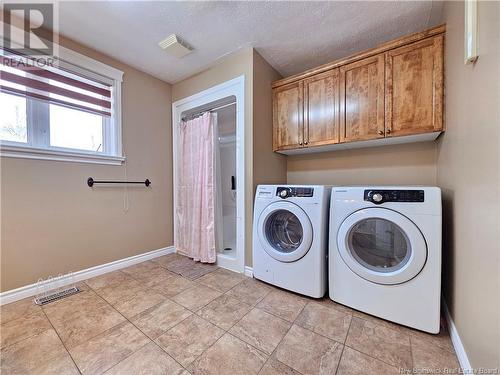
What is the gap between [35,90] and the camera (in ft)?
5.53

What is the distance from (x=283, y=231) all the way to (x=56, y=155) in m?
2.15

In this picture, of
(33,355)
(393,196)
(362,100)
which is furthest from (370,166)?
(33,355)

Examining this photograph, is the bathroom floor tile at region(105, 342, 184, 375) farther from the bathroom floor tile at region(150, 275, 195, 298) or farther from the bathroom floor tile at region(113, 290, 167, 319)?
the bathroom floor tile at region(150, 275, 195, 298)

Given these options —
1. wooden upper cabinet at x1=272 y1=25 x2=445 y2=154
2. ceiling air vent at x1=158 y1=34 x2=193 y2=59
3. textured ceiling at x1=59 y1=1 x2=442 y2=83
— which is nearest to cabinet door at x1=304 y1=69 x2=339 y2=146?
wooden upper cabinet at x1=272 y1=25 x2=445 y2=154

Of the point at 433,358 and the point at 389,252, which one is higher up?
the point at 389,252

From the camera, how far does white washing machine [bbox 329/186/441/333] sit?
1209 millimetres

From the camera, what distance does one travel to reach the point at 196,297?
164 centimetres

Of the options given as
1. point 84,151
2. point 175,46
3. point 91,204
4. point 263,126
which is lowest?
point 91,204

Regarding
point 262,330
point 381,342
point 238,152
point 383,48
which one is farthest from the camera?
point 238,152

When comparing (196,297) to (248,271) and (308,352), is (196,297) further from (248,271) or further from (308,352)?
(308,352)

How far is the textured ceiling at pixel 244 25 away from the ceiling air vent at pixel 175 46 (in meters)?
0.04

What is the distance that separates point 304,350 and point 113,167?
234 centimetres

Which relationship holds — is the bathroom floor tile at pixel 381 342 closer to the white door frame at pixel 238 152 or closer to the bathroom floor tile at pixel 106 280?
the white door frame at pixel 238 152

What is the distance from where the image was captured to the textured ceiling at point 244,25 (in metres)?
1.51
